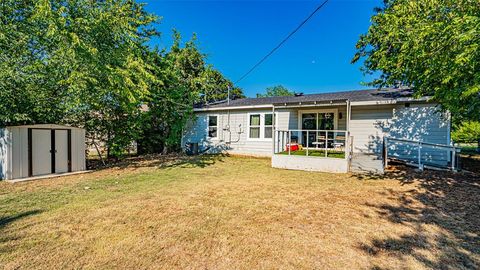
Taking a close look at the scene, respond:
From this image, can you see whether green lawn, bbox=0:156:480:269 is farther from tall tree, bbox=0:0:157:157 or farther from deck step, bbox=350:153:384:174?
tall tree, bbox=0:0:157:157

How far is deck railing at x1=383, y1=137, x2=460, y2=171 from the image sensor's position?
8.94 meters

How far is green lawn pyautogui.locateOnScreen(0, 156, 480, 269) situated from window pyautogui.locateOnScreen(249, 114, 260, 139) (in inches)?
247

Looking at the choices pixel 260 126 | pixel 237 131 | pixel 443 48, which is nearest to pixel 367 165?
pixel 443 48

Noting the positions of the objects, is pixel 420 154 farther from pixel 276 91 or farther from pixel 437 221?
pixel 276 91

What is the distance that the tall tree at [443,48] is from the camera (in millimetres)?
4383

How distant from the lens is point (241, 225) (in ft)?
12.8

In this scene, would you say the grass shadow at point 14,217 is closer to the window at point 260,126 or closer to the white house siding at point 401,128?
the window at point 260,126

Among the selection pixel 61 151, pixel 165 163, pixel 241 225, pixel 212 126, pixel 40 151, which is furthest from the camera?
pixel 212 126

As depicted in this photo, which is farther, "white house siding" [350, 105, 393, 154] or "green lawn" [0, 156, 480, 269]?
"white house siding" [350, 105, 393, 154]

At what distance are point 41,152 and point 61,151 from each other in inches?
23.9

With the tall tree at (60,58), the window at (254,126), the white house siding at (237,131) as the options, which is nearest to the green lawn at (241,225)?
the tall tree at (60,58)

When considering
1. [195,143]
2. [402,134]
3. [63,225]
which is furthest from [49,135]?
[402,134]

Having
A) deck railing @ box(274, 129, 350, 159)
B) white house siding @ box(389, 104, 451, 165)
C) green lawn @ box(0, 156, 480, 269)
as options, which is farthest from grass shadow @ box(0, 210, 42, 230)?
white house siding @ box(389, 104, 451, 165)

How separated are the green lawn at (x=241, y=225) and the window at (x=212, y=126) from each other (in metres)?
7.78
